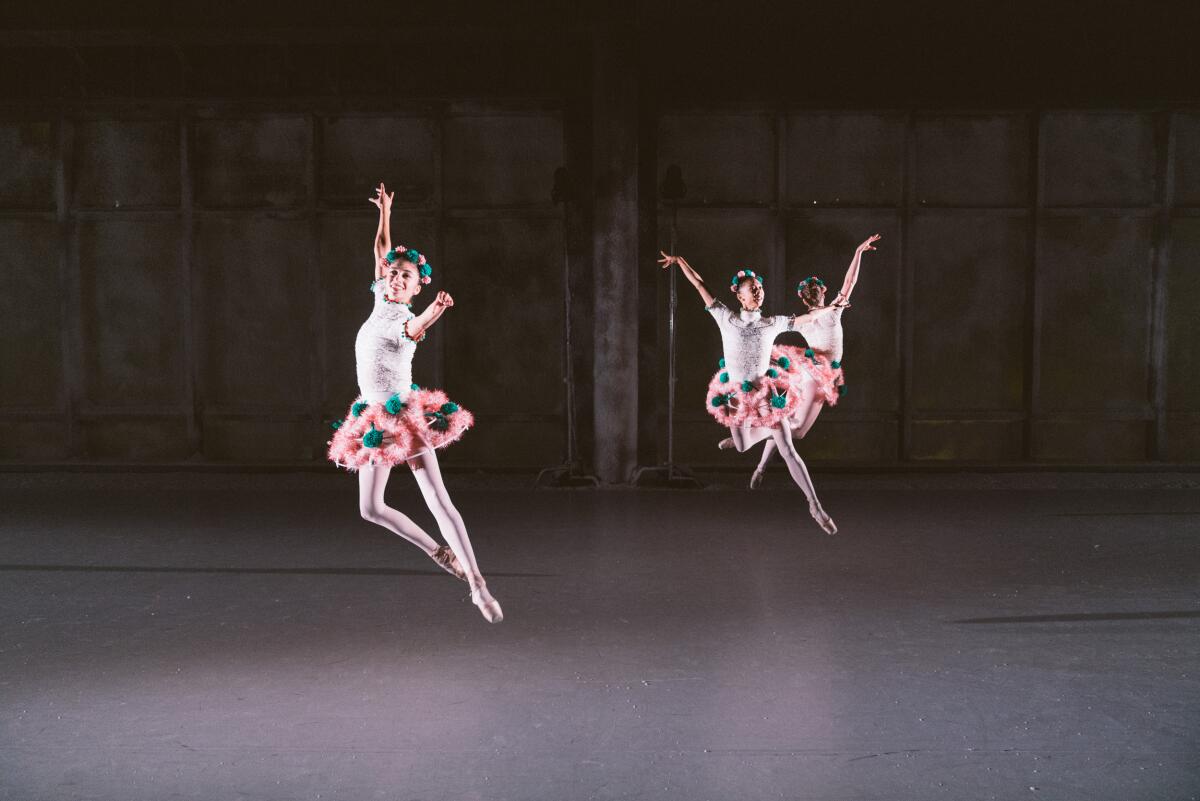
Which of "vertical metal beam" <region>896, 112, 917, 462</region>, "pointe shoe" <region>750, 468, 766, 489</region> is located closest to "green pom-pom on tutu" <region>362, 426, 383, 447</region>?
"pointe shoe" <region>750, 468, 766, 489</region>

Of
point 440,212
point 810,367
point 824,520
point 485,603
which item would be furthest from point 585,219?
point 485,603

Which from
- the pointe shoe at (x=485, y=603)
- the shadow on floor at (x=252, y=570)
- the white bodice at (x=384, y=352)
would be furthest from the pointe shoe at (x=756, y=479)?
the white bodice at (x=384, y=352)

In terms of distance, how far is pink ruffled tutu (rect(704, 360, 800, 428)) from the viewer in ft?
33.5

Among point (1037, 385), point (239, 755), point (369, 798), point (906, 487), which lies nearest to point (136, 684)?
point (239, 755)

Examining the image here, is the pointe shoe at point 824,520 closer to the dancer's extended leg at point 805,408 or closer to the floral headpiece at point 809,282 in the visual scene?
the dancer's extended leg at point 805,408

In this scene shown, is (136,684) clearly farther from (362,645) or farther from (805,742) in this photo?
(805,742)

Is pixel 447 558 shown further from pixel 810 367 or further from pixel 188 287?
pixel 188 287

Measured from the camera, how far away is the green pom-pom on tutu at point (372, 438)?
6.73 meters

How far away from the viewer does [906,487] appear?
12.9m

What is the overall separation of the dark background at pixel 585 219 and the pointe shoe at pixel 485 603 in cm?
682

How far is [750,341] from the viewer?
10.5m

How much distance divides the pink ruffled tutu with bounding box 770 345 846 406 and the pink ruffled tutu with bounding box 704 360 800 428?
154mm

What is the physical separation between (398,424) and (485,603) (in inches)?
44.4

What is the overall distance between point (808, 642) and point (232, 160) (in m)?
10.2
